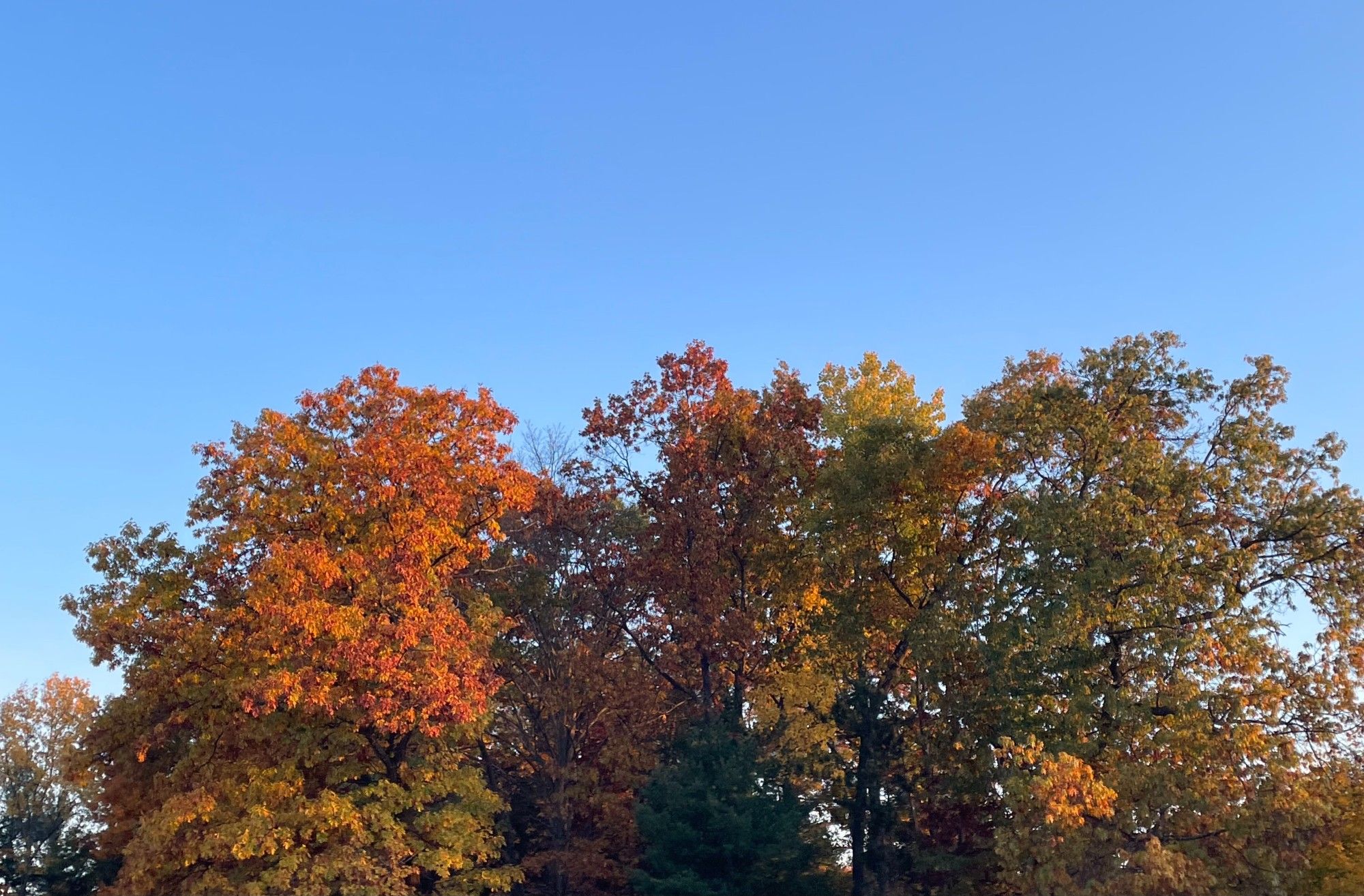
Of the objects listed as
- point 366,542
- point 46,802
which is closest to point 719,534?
point 366,542

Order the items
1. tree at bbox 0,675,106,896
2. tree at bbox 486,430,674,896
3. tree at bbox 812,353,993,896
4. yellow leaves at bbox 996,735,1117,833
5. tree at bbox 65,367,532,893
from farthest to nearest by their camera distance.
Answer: tree at bbox 0,675,106,896 → tree at bbox 486,430,674,896 → tree at bbox 812,353,993,896 → tree at bbox 65,367,532,893 → yellow leaves at bbox 996,735,1117,833

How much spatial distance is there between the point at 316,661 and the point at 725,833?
9.42m

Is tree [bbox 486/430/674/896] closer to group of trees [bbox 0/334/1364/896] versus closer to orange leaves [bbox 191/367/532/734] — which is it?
group of trees [bbox 0/334/1364/896]

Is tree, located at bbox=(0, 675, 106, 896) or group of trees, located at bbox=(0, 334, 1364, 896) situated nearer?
group of trees, located at bbox=(0, 334, 1364, 896)

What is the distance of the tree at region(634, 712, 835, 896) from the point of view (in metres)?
21.8

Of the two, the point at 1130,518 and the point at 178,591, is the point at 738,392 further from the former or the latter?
the point at 178,591

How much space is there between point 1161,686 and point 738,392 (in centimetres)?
1442

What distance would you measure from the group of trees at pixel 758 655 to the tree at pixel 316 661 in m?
0.10

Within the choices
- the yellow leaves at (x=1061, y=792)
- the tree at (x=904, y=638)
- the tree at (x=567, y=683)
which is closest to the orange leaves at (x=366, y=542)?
the tree at (x=567, y=683)

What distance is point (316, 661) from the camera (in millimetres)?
21828

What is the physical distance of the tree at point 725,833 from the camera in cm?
2184

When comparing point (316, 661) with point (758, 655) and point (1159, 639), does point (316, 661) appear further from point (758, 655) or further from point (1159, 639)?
point (1159, 639)

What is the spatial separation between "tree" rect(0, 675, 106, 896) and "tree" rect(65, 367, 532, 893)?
40.6 ft

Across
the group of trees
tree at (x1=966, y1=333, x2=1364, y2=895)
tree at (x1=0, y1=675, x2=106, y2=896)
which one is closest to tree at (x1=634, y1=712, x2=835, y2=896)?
the group of trees
